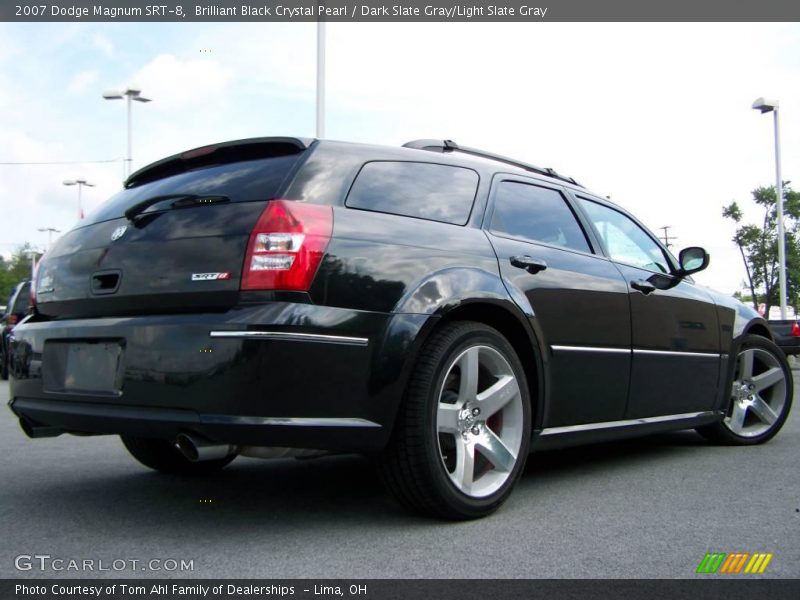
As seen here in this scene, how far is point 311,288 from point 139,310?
0.69m

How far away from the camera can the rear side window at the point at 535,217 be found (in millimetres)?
3906

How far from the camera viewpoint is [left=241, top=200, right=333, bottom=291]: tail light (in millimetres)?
2852

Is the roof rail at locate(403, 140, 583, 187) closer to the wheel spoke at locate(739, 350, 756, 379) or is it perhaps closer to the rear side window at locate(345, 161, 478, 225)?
the rear side window at locate(345, 161, 478, 225)

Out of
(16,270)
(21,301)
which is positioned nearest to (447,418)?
(21,301)

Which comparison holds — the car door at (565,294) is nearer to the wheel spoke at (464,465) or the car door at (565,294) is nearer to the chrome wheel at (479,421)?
Answer: the chrome wheel at (479,421)

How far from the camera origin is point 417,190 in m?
3.52

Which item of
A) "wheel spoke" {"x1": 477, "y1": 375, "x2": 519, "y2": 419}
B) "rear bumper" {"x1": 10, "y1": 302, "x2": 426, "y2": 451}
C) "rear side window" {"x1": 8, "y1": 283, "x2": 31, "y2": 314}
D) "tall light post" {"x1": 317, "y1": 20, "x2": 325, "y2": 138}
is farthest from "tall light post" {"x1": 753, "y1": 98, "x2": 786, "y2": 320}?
"rear bumper" {"x1": 10, "y1": 302, "x2": 426, "y2": 451}

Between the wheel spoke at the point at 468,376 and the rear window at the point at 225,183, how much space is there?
3.34 ft

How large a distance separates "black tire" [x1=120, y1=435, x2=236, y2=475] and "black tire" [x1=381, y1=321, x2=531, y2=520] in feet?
4.44

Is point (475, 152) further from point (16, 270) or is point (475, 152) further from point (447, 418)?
point (16, 270)

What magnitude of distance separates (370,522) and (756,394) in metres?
3.54

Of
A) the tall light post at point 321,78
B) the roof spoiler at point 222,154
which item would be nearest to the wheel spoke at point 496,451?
the roof spoiler at point 222,154
